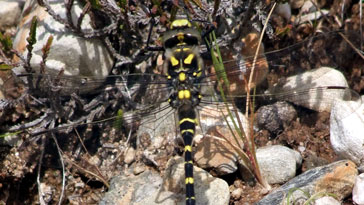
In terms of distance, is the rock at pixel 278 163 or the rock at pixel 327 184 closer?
the rock at pixel 327 184

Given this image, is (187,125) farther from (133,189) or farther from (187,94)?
(133,189)

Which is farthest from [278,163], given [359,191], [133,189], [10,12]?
[10,12]

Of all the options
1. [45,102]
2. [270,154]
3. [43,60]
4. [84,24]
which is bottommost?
[270,154]

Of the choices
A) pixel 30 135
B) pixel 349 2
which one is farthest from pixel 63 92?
pixel 349 2

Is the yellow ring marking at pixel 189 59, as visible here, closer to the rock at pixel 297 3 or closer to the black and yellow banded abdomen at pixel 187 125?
the black and yellow banded abdomen at pixel 187 125

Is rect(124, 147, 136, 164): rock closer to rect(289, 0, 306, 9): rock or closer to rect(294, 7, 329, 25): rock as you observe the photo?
rect(294, 7, 329, 25): rock

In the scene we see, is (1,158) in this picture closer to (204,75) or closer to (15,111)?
(15,111)

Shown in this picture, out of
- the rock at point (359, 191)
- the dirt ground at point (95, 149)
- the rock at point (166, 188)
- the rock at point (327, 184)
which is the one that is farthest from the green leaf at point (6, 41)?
the rock at point (359, 191)
